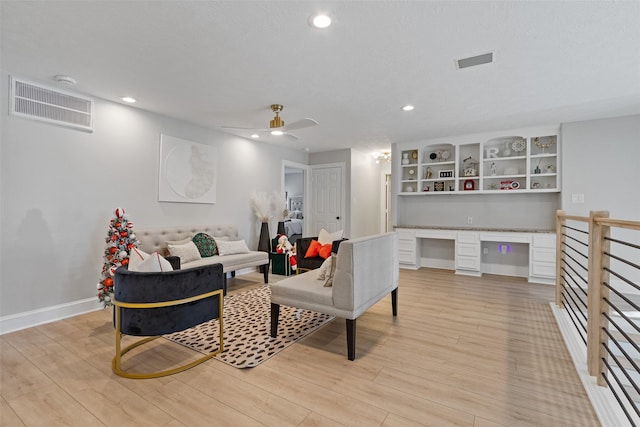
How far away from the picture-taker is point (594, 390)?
1.85 m

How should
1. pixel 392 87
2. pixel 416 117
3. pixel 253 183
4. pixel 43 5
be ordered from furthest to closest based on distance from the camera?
pixel 253 183 → pixel 416 117 → pixel 392 87 → pixel 43 5

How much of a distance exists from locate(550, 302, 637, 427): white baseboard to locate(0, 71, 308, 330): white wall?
15.4 feet

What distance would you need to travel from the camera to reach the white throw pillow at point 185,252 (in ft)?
12.5

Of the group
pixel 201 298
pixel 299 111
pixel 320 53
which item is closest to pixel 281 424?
pixel 201 298

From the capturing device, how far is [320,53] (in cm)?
254

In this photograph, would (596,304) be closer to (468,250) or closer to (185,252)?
(468,250)

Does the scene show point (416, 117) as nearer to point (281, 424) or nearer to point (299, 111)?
point (299, 111)

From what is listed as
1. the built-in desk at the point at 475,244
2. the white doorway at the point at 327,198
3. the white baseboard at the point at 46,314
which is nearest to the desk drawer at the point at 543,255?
the built-in desk at the point at 475,244

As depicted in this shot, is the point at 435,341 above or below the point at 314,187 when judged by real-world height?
below

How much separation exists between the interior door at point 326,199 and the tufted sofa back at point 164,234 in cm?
258

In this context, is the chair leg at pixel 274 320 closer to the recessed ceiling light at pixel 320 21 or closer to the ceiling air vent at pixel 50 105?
the recessed ceiling light at pixel 320 21

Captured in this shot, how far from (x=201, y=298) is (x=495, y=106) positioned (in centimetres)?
418

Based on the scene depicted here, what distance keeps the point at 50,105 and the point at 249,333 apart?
3.27 metres

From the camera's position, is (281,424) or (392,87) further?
(392,87)
